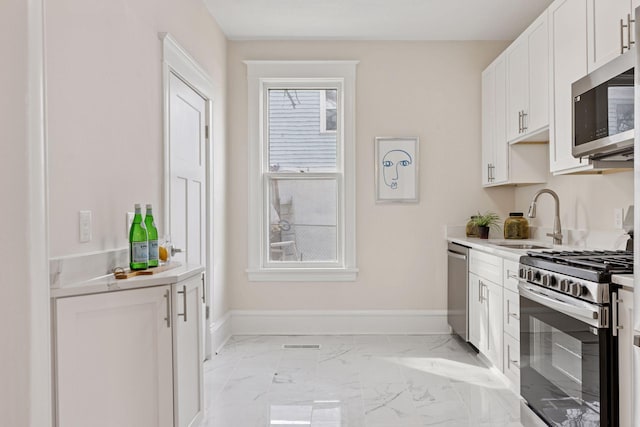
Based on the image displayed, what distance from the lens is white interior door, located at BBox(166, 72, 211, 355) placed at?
309cm

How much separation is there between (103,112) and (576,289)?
213 centimetres

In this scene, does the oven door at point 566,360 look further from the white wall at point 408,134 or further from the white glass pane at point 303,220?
the white glass pane at point 303,220

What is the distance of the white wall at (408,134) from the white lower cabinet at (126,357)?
2.52 meters

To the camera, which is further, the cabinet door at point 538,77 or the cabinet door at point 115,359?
the cabinet door at point 538,77

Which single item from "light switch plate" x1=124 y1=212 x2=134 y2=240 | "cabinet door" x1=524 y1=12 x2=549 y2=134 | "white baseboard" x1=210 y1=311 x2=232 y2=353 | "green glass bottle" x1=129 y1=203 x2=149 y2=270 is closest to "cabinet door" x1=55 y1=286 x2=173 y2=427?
"green glass bottle" x1=129 y1=203 x2=149 y2=270

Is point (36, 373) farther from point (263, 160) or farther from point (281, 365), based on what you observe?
point (263, 160)

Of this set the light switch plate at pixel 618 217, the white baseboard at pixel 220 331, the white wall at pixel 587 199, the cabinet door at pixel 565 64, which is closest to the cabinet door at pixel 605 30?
the cabinet door at pixel 565 64

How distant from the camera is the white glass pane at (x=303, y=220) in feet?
15.3

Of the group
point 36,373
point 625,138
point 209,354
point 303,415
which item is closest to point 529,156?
point 625,138

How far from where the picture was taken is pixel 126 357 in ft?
5.85

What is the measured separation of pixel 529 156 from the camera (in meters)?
3.85

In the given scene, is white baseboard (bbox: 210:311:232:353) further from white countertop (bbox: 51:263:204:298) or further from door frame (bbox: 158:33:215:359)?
white countertop (bbox: 51:263:204:298)

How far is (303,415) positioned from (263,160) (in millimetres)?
2528

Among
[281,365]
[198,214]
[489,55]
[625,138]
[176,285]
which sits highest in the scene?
[489,55]
